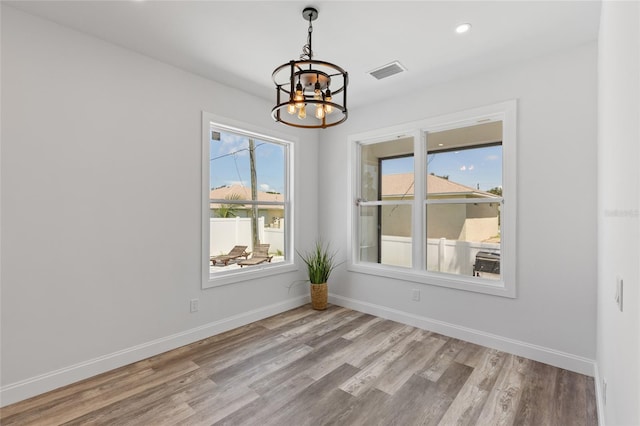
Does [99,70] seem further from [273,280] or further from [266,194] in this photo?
[273,280]

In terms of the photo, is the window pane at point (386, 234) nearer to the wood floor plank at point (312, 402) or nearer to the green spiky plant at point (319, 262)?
the green spiky plant at point (319, 262)

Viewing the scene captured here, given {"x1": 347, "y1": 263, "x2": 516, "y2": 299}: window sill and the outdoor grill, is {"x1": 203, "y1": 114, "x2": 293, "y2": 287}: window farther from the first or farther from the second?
the outdoor grill

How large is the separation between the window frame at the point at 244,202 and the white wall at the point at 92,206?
0.07 m

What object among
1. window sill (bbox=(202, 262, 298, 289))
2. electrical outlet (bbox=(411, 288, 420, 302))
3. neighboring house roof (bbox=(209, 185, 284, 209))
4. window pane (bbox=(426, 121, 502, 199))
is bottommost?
electrical outlet (bbox=(411, 288, 420, 302))

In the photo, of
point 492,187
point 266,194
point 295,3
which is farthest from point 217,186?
point 492,187

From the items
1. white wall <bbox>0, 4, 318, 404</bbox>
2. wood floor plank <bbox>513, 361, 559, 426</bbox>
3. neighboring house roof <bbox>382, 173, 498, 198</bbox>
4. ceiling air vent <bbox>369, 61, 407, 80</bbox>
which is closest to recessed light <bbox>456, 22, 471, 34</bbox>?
ceiling air vent <bbox>369, 61, 407, 80</bbox>

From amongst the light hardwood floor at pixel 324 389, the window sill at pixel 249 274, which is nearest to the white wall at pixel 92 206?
the window sill at pixel 249 274

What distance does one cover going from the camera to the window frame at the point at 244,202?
328 cm

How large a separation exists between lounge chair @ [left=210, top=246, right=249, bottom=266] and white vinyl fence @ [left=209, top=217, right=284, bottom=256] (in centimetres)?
5

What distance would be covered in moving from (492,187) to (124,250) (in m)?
3.61

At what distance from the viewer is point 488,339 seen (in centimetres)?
306

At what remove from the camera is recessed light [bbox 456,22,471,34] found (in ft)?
7.81

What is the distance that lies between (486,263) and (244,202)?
2815 mm

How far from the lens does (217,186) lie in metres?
3.52
